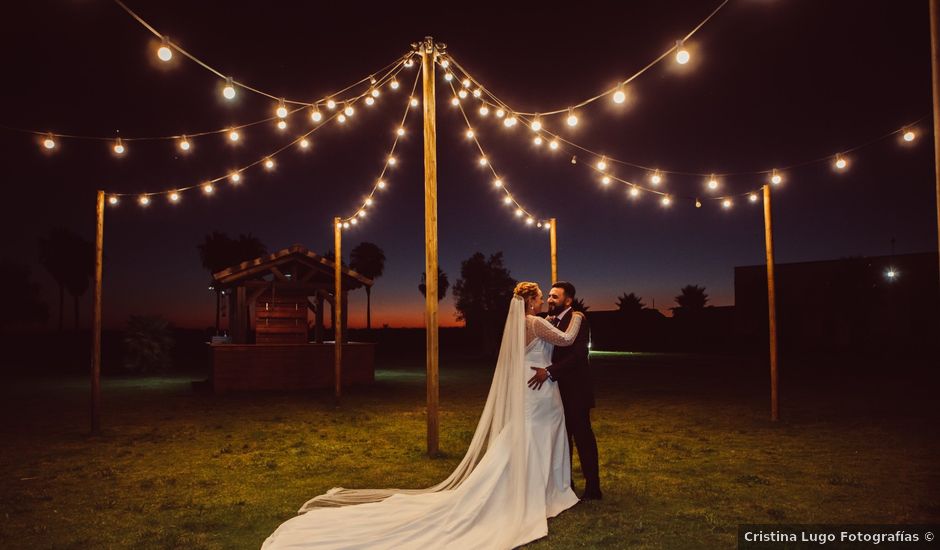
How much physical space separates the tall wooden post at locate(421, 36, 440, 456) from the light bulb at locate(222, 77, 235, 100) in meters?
2.38

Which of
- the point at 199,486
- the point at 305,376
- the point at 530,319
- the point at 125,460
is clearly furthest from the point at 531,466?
the point at 305,376

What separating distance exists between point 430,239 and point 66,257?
227 ft

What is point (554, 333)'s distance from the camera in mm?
5383

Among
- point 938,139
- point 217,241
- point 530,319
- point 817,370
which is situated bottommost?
point 817,370

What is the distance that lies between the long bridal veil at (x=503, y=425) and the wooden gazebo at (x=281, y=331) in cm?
1132

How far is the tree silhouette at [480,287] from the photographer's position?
37.3 metres

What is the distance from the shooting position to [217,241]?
61.9 meters

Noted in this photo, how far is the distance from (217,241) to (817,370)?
185 ft

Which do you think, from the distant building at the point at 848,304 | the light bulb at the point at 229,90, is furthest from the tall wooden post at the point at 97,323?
the distant building at the point at 848,304

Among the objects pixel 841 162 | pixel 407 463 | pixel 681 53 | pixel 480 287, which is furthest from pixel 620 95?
pixel 480 287

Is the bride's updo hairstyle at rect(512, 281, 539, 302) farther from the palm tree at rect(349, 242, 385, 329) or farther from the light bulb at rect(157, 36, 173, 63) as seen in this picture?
the palm tree at rect(349, 242, 385, 329)

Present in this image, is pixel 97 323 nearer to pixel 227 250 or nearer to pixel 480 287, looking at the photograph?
pixel 480 287

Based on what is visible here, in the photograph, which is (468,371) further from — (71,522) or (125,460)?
(71,522)

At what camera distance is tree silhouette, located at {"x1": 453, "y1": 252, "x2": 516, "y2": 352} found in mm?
37334
